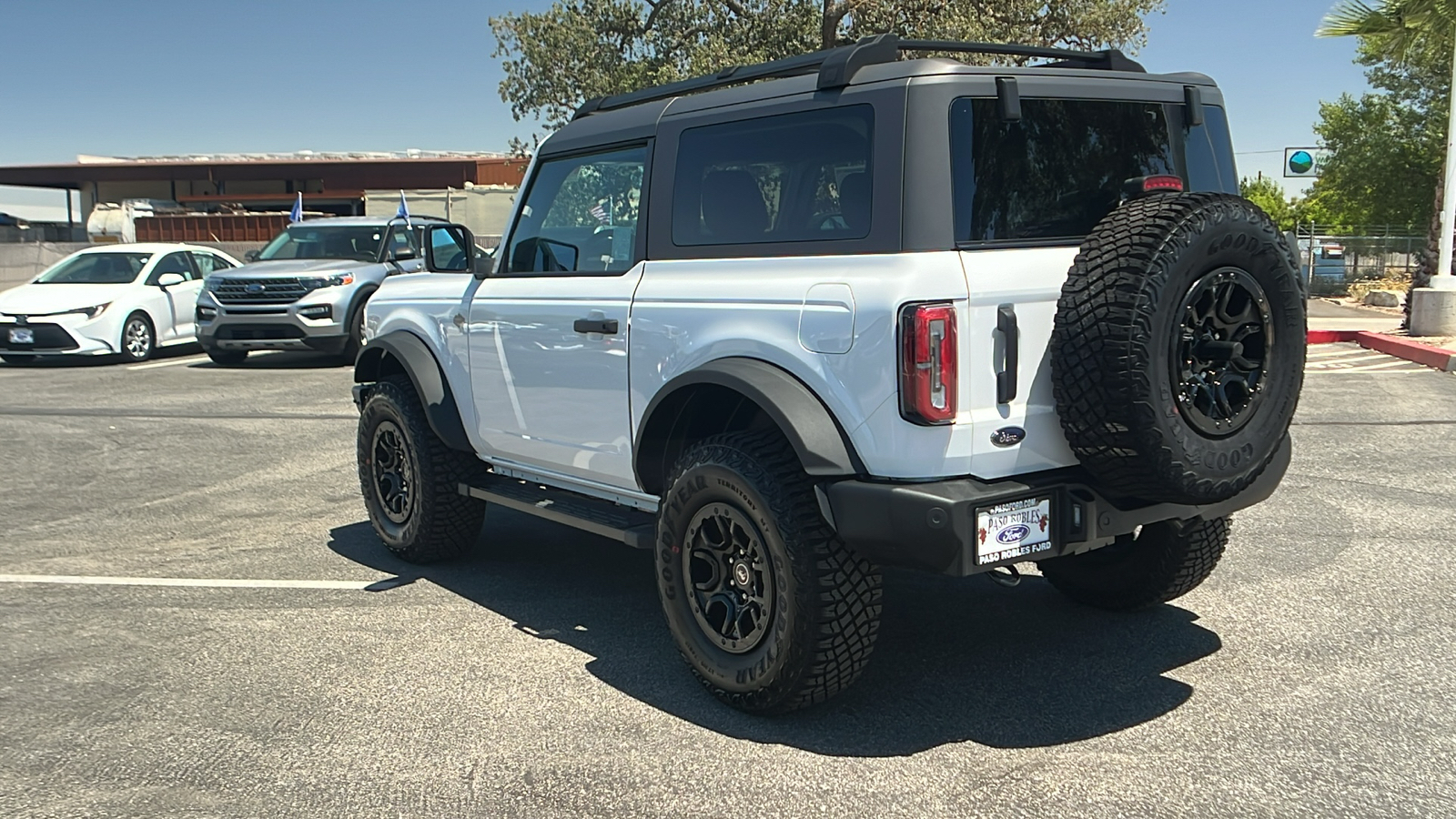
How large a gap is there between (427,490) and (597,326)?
1.63m

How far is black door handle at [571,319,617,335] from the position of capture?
4824 mm

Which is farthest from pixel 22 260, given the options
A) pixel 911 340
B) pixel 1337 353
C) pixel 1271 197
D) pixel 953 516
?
pixel 1271 197

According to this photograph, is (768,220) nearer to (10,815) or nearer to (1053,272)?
(1053,272)

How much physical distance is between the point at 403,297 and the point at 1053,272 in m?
3.63

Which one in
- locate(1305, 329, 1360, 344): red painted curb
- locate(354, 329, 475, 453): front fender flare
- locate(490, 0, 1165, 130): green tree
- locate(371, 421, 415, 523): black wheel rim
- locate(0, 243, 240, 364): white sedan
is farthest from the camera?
locate(490, 0, 1165, 130): green tree

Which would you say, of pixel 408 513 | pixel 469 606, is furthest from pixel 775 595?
pixel 408 513

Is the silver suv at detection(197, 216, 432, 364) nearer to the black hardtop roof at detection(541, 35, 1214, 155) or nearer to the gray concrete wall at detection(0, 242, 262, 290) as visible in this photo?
the black hardtop roof at detection(541, 35, 1214, 155)

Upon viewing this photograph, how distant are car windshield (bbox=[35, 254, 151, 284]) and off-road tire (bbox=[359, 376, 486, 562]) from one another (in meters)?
12.6

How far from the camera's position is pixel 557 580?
19.6 ft

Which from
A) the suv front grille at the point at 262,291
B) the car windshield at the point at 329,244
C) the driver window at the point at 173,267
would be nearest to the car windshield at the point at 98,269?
the driver window at the point at 173,267

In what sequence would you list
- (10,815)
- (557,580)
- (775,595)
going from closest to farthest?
A: (10,815) < (775,595) < (557,580)

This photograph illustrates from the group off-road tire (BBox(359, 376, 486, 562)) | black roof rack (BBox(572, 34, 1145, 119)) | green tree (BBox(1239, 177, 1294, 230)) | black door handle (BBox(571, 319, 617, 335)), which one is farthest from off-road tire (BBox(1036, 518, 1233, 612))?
green tree (BBox(1239, 177, 1294, 230))

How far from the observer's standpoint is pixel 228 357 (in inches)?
630

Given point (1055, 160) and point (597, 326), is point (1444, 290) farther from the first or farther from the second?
point (597, 326)
